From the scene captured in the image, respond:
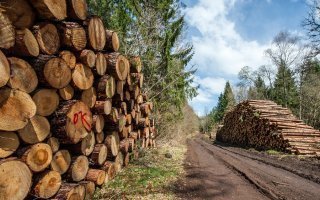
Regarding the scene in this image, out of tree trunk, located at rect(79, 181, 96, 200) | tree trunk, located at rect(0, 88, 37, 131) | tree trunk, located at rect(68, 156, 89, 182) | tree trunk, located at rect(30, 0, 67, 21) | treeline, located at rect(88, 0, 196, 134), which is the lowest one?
tree trunk, located at rect(79, 181, 96, 200)

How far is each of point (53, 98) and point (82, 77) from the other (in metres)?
0.88

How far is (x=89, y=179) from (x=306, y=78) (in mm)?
38228

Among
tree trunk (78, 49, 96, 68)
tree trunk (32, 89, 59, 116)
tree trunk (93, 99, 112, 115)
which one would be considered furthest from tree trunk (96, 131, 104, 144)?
tree trunk (32, 89, 59, 116)

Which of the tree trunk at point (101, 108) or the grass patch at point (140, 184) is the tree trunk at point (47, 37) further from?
the grass patch at point (140, 184)

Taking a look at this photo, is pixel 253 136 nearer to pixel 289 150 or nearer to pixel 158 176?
pixel 289 150

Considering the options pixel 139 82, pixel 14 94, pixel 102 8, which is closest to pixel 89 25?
pixel 14 94

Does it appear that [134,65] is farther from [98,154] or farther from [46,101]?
[46,101]

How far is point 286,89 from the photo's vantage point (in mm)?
40406

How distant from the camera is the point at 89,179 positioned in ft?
17.5

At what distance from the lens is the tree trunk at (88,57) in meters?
5.11

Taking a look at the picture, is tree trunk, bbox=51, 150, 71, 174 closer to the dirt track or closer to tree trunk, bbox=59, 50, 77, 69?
tree trunk, bbox=59, 50, 77, 69

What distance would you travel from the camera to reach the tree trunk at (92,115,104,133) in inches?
225

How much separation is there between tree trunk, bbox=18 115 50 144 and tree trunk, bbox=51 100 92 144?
214mm

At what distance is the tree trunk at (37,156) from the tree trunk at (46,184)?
0.15m
